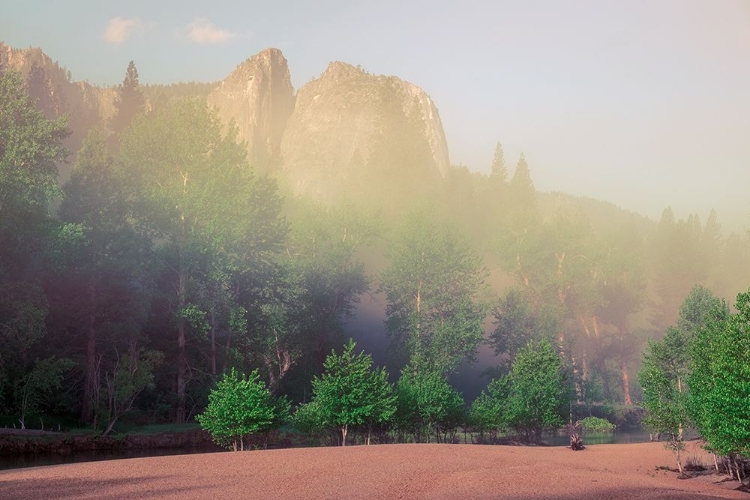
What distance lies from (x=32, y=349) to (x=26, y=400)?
816 cm

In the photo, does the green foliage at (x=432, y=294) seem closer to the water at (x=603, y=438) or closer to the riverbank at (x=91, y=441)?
the water at (x=603, y=438)

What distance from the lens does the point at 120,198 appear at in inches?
2302

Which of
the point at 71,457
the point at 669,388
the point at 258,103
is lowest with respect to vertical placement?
the point at 71,457

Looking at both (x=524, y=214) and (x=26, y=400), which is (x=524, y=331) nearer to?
(x=524, y=214)

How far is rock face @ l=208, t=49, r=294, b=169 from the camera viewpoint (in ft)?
373

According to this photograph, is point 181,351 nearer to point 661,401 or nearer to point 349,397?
point 349,397

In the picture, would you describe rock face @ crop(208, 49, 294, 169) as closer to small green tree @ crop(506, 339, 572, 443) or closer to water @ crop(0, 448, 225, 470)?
small green tree @ crop(506, 339, 572, 443)

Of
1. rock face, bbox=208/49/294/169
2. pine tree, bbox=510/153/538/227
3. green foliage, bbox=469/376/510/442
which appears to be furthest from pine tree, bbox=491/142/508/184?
green foliage, bbox=469/376/510/442

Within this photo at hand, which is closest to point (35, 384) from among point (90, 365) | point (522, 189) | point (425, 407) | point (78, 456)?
point (90, 365)

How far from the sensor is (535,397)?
2100 inches

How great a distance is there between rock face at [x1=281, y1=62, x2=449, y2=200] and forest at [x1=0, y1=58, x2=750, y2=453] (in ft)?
45.8

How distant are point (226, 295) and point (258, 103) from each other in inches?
2471

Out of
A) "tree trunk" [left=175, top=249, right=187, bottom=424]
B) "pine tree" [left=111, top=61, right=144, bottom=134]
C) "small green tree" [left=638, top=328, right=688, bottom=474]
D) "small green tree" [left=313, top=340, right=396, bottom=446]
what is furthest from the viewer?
"pine tree" [left=111, top=61, right=144, bottom=134]

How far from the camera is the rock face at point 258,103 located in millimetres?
113812
